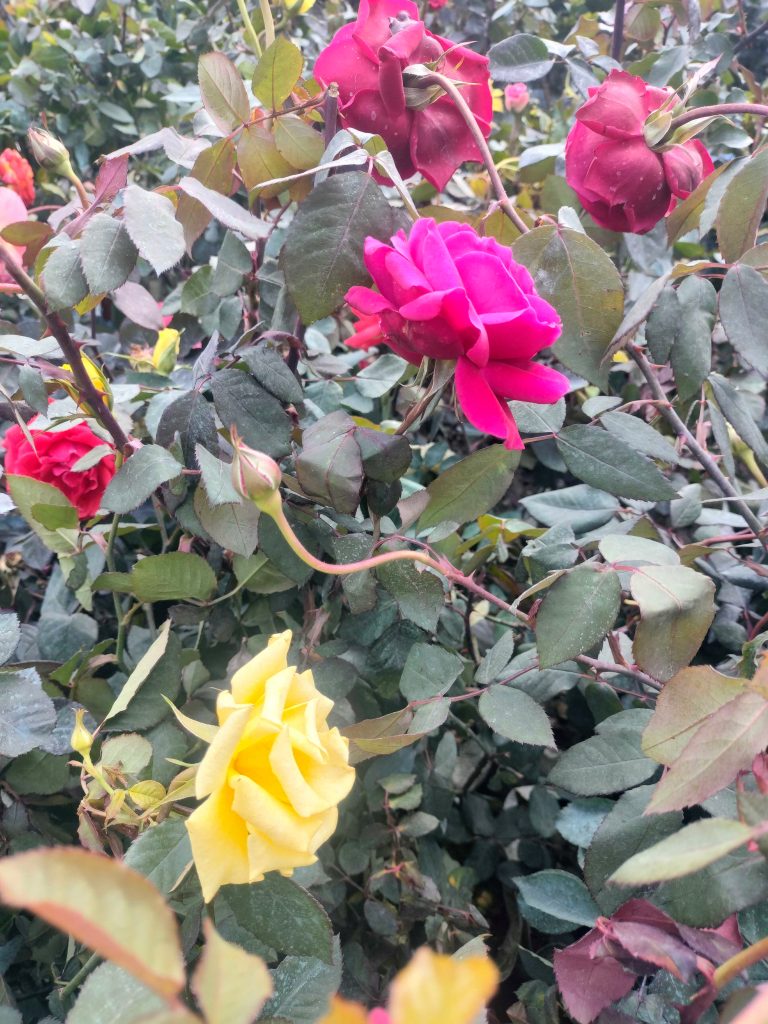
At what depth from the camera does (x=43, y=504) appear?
523 millimetres

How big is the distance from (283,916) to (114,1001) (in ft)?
0.38

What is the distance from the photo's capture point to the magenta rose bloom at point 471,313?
377mm

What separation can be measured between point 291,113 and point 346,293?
0.16 meters

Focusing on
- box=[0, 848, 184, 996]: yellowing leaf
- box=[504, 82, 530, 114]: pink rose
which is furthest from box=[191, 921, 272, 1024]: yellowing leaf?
box=[504, 82, 530, 114]: pink rose

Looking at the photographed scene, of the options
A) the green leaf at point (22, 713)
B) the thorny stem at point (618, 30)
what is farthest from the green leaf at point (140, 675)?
the thorny stem at point (618, 30)

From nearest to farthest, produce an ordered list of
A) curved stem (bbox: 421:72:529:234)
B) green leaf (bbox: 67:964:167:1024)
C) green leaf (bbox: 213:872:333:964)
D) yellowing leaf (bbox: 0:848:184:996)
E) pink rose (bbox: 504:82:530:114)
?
yellowing leaf (bbox: 0:848:184:996) < green leaf (bbox: 67:964:167:1024) < green leaf (bbox: 213:872:333:964) < curved stem (bbox: 421:72:529:234) < pink rose (bbox: 504:82:530:114)

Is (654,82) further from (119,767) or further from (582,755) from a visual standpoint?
(119,767)

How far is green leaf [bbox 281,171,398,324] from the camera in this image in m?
0.44

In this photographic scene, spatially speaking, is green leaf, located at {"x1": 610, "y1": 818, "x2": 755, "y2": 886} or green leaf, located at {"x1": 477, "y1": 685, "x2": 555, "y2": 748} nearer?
green leaf, located at {"x1": 610, "y1": 818, "x2": 755, "y2": 886}

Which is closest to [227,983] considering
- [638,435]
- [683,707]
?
[683,707]

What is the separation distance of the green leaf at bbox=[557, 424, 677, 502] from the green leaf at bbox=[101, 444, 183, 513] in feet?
0.85

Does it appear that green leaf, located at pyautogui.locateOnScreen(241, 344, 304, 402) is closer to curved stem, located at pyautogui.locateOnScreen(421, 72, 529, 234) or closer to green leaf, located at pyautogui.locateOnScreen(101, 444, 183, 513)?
green leaf, located at pyautogui.locateOnScreen(101, 444, 183, 513)

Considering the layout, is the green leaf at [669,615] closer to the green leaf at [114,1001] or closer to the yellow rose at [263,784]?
the yellow rose at [263,784]

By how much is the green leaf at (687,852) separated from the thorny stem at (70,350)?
1.38ft
